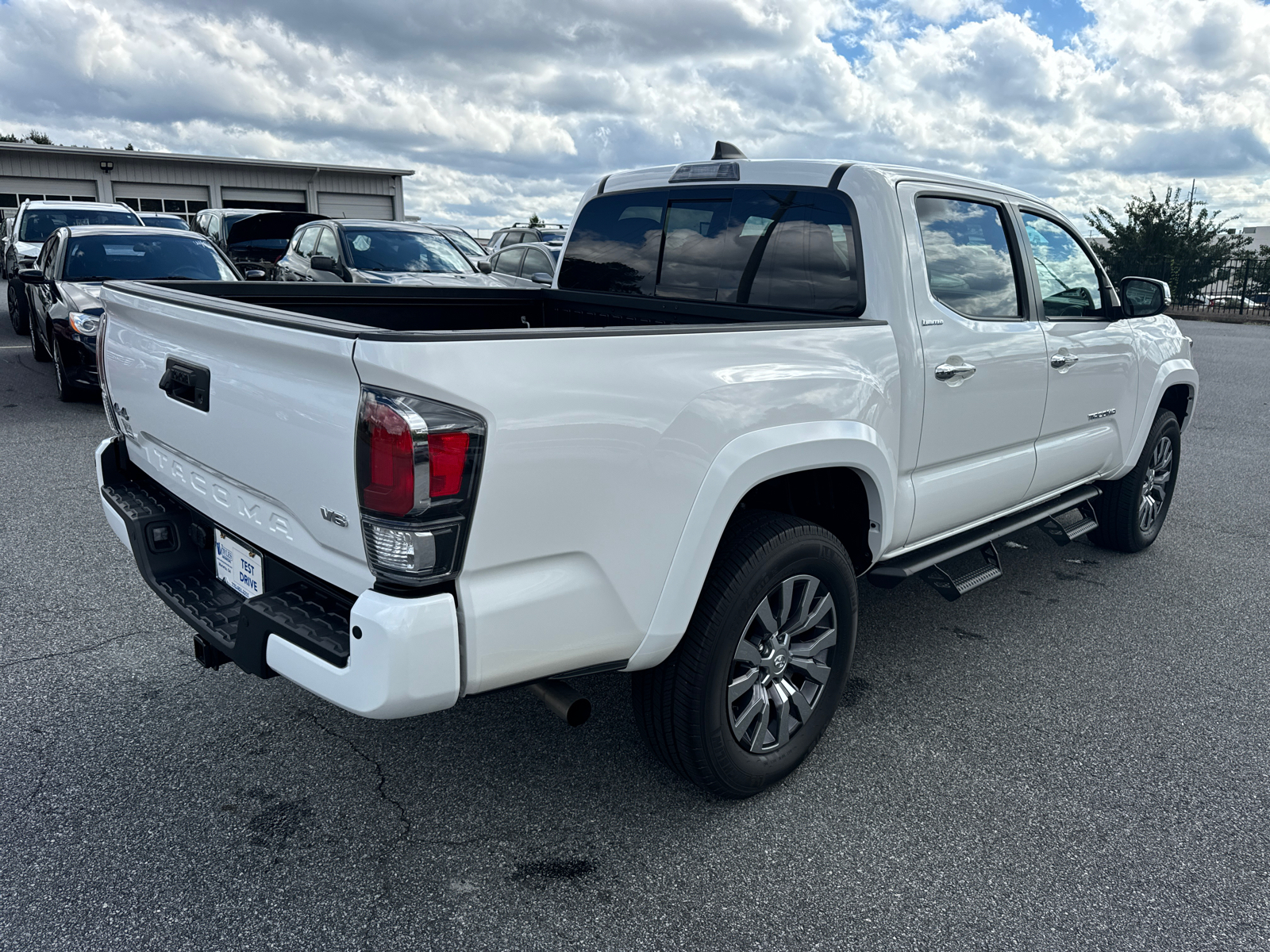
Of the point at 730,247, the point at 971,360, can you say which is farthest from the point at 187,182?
the point at 971,360

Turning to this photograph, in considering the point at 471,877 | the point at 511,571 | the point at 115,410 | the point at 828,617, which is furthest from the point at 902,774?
the point at 115,410

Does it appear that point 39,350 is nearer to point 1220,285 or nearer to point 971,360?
point 971,360

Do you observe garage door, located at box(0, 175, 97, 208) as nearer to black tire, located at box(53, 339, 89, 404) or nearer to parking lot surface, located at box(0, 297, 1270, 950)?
black tire, located at box(53, 339, 89, 404)

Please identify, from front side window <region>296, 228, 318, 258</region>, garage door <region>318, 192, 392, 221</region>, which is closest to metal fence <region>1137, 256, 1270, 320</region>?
front side window <region>296, 228, 318, 258</region>

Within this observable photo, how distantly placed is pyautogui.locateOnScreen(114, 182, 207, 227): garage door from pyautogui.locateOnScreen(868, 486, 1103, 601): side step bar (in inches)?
1313

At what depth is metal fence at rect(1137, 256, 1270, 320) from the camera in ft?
84.9

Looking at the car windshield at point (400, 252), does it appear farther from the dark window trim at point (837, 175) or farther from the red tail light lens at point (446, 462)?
the red tail light lens at point (446, 462)

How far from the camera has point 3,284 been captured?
24.3 metres

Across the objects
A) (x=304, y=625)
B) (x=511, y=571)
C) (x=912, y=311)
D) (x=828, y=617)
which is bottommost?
(x=828, y=617)

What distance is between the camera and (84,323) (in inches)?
321

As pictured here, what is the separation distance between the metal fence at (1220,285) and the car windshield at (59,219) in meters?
25.3

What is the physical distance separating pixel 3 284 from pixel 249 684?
2628 centimetres

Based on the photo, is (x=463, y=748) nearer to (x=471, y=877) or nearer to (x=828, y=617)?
(x=471, y=877)

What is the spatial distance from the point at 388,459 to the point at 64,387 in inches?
329
